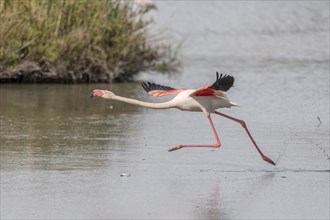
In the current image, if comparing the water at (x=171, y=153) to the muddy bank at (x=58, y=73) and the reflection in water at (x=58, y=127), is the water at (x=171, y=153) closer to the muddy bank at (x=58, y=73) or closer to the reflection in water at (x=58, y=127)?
the reflection in water at (x=58, y=127)

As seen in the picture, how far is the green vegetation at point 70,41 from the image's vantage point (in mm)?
15047

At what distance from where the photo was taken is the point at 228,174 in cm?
875

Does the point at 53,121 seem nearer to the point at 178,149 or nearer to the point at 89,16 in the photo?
the point at 178,149

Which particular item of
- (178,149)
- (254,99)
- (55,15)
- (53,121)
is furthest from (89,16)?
(178,149)

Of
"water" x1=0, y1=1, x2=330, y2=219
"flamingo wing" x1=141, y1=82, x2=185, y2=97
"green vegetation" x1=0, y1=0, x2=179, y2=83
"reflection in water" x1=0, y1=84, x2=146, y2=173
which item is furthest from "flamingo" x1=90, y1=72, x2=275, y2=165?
"green vegetation" x1=0, y1=0, x2=179, y2=83

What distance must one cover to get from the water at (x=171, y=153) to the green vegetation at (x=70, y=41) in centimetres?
36

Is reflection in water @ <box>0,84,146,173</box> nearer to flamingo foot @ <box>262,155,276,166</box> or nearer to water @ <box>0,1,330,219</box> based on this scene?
water @ <box>0,1,330,219</box>

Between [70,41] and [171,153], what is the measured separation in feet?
19.6

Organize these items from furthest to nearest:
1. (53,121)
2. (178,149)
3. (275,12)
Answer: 1. (275,12)
2. (53,121)
3. (178,149)

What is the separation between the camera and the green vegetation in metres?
15.0

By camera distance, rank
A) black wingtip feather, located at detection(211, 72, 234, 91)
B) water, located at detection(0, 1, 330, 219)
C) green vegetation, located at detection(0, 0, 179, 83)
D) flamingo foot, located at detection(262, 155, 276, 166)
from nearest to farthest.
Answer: water, located at detection(0, 1, 330, 219)
black wingtip feather, located at detection(211, 72, 234, 91)
flamingo foot, located at detection(262, 155, 276, 166)
green vegetation, located at detection(0, 0, 179, 83)

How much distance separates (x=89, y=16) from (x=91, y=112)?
355 cm

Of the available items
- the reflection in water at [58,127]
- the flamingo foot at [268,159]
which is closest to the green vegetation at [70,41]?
the reflection in water at [58,127]

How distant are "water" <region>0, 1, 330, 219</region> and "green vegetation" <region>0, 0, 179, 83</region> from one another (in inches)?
14.0
